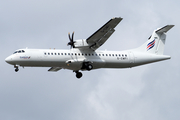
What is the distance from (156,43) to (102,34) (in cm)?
672

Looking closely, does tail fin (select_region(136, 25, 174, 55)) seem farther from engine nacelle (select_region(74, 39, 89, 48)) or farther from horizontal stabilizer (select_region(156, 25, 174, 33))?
engine nacelle (select_region(74, 39, 89, 48))

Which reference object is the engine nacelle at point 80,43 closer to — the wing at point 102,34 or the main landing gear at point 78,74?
the wing at point 102,34

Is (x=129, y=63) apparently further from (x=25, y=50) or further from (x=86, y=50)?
(x=25, y=50)

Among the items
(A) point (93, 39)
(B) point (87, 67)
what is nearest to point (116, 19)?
(A) point (93, 39)

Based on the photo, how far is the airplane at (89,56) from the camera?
29141 mm

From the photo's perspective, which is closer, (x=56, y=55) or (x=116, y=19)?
(x=116, y=19)

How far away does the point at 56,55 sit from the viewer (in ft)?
97.7

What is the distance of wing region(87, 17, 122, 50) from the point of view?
93.0ft

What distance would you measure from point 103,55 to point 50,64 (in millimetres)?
4862

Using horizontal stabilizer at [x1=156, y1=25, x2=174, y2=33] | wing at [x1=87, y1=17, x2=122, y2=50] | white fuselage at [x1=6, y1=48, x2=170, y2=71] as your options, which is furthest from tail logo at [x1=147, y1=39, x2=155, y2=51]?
wing at [x1=87, y1=17, x2=122, y2=50]

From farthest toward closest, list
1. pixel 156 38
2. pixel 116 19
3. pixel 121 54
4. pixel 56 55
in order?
1. pixel 156 38
2. pixel 121 54
3. pixel 56 55
4. pixel 116 19

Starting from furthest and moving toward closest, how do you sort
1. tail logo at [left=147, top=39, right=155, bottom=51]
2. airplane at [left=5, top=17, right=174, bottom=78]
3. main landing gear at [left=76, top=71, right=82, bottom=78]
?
tail logo at [left=147, top=39, right=155, bottom=51] → main landing gear at [left=76, top=71, right=82, bottom=78] → airplane at [left=5, top=17, right=174, bottom=78]

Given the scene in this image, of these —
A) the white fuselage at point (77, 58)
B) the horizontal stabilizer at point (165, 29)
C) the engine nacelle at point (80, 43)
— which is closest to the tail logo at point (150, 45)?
the white fuselage at point (77, 58)

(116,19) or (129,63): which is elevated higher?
(116,19)
